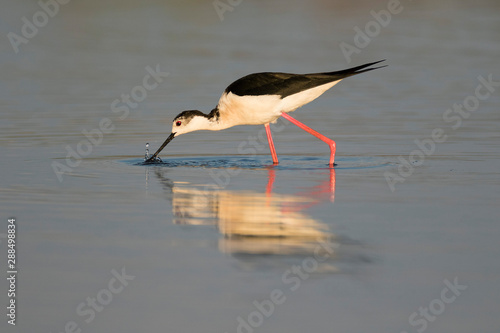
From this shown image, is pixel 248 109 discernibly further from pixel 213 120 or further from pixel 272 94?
pixel 213 120

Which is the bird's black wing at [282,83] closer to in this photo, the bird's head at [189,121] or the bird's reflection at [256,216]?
the bird's head at [189,121]

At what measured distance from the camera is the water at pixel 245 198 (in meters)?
4.98

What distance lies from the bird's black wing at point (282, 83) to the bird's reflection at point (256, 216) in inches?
62.2

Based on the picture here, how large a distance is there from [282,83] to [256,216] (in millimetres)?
3280

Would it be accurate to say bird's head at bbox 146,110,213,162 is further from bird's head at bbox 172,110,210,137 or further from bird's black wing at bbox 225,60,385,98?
bird's black wing at bbox 225,60,385,98

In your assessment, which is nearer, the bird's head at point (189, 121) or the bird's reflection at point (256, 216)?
the bird's reflection at point (256, 216)

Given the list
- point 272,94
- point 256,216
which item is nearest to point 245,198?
point 256,216

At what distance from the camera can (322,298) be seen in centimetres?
505

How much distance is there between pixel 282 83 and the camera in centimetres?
994

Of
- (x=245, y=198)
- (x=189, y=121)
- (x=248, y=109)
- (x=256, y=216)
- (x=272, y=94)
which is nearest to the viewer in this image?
(x=256, y=216)

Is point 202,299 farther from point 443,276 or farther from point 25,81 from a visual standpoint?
point 25,81

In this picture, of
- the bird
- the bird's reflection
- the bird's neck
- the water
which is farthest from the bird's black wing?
the bird's reflection

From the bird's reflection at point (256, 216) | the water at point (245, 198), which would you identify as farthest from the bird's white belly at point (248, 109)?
the bird's reflection at point (256, 216)

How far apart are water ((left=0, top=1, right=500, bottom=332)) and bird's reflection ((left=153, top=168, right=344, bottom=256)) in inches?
1.0
